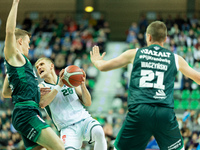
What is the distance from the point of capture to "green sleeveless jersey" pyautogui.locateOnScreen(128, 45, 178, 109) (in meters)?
4.47

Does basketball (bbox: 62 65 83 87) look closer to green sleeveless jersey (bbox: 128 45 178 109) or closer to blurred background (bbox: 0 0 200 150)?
green sleeveless jersey (bbox: 128 45 178 109)

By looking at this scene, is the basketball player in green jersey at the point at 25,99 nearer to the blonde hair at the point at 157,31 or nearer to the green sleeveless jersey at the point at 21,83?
the green sleeveless jersey at the point at 21,83

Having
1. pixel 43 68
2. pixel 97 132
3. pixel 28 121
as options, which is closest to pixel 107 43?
pixel 43 68

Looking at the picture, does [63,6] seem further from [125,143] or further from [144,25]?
[125,143]

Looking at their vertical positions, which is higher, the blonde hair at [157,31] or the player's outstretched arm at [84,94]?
the blonde hair at [157,31]

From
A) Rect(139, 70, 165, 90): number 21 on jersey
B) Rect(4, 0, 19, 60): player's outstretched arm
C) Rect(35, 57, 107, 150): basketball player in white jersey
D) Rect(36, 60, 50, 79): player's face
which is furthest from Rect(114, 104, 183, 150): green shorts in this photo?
Rect(36, 60, 50, 79): player's face

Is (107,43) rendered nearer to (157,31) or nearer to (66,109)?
(66,109)

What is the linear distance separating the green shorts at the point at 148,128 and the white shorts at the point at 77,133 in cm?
133

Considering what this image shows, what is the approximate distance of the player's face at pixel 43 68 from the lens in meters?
5.94

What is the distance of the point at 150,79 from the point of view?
448 cm

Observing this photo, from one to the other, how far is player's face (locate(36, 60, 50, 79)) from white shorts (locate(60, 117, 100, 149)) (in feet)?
3.48

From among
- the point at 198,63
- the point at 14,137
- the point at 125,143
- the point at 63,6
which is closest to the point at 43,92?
the point at 125,143

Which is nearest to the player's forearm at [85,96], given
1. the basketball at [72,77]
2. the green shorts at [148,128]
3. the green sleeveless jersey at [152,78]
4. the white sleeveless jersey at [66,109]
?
the white sleeveless jersey at [66,109]

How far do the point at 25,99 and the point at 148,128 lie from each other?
1.88 meters
